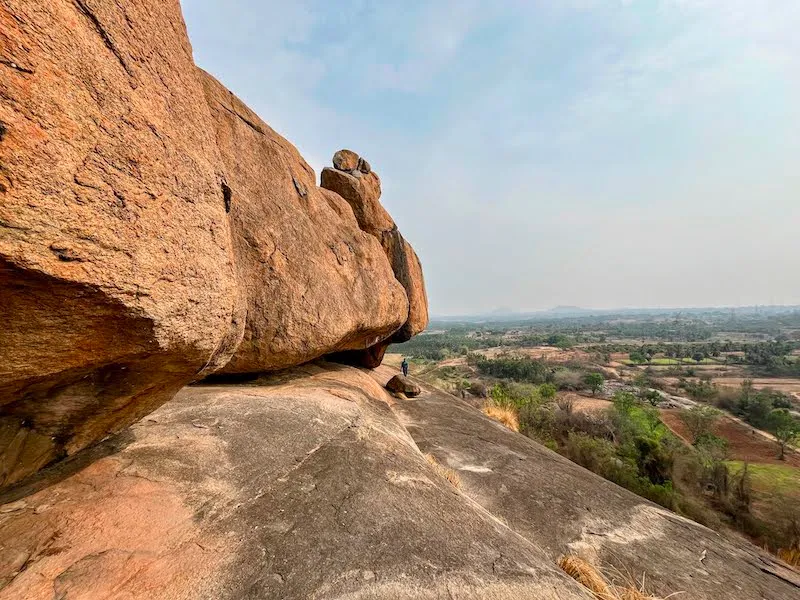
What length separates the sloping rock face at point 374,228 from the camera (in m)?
11.7

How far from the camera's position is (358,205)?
11.7m

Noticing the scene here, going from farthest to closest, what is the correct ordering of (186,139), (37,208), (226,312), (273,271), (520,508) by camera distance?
1. (273,271)
2. (520,508)
3. (226,312)
4. (186,139)
5. (37,208)

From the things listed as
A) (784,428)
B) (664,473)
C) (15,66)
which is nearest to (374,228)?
(15,66)

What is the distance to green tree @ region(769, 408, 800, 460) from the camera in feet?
92.1

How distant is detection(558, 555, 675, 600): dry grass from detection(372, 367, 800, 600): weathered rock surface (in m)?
0.29

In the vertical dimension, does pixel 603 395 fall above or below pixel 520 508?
below

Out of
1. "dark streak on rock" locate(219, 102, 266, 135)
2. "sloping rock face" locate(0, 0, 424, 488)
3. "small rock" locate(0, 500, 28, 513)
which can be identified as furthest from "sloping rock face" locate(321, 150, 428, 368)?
"small rock" locate(0, 500, 28, 513)

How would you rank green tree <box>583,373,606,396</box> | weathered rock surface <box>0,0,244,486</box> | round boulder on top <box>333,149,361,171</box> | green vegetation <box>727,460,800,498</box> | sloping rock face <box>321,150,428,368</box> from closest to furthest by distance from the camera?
weathered rock surface <box>0,0,244,486</box> → sloping rock face <box>321,150,428,368</box> → round boulder on top <box>333,149,361,171</box> → green vegetation <box>727,460,800,498</box> → green tree <box>583,373,606,396</box>

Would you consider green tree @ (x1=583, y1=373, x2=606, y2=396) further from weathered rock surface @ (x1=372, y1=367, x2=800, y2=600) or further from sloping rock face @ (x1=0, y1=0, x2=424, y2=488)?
sloping rock face @ (x1=0, y1=0, x2=424, y2=488)

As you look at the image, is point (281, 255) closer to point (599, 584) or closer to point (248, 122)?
point (248, 122)

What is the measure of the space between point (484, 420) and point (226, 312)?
312 inches

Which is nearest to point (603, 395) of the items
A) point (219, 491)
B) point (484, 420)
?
point (484, 420)

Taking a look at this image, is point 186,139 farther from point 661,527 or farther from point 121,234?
point 661,527

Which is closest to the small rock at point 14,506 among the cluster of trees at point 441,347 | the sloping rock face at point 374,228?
the sloping rock face at point 374,228
